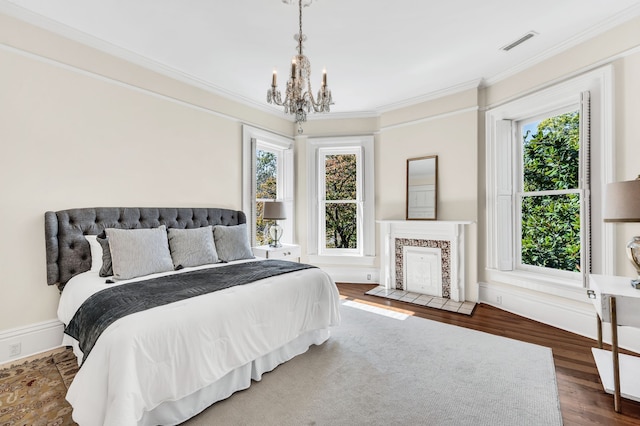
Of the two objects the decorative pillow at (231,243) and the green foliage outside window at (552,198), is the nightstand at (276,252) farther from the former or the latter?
the green foliage outside window at (552,198)

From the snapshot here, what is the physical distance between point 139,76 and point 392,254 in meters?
3.95

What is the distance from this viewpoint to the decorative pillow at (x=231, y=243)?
10.6 feet

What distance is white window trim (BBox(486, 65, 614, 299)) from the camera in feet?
8.91

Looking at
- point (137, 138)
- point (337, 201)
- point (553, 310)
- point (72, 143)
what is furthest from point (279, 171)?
point (553, 310)

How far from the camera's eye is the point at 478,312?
3.54m

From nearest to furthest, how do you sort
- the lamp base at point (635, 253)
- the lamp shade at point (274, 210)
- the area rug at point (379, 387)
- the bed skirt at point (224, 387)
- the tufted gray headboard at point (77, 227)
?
the bed skirt at point (224, 387) → the area rug at point (379, 387) → the lamp base at point (635, 253) → the tufted gray headboard at point (77, 227) → the lamp shade at point (274, 210)

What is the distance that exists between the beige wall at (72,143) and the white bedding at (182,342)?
455mm

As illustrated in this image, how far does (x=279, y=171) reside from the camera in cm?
507

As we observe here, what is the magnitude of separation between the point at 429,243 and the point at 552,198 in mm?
1502

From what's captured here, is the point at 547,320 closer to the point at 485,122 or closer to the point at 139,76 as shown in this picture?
the point at 485,122

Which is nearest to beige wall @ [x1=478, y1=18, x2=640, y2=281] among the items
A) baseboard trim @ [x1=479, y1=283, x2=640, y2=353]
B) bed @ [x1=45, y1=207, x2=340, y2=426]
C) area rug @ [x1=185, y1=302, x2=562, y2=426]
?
baseboard trim @ [x1=479, y1=283, x2=640, y2=353]

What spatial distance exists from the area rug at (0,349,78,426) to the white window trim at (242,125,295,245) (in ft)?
→ 7.92

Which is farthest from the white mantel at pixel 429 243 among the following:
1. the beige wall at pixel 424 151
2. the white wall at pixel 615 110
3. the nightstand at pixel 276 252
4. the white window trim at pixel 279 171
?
the white window trim at pixel 279 171

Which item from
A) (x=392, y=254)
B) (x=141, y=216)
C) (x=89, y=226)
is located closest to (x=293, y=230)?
(x=392, y=254)
